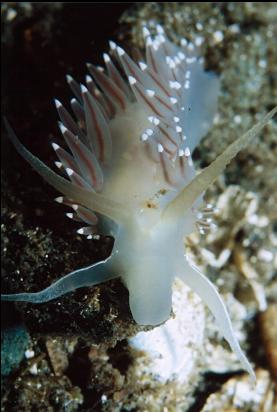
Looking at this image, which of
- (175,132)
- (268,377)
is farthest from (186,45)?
(268,377)

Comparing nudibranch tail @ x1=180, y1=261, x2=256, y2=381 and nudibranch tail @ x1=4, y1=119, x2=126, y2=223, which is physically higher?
nudibranch tail @ x1=4, y1=119, x2=126, y2=223

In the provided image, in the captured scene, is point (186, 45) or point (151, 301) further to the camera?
point (186, 45)

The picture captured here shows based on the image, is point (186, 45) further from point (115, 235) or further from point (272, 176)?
point (115, 235)

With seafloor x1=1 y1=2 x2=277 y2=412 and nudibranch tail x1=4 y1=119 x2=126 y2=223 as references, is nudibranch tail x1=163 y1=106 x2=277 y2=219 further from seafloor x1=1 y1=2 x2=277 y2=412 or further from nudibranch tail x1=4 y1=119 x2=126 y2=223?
seafloor x1=1 y1=2 x2=277 y2=412

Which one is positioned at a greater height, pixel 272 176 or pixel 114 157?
pixel 114 157

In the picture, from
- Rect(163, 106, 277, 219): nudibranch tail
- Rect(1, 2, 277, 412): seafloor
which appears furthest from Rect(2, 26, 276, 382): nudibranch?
Rect(1, 2, 277, 412): seafloor

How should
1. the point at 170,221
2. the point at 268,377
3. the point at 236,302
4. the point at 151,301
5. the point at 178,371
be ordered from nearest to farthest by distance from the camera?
the point at 151,301 < the point at 170,221 < the point at 178,371 < the point at 268,377 < the point at 236,302

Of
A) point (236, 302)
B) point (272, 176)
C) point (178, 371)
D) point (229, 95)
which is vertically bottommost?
point (236, 302)
